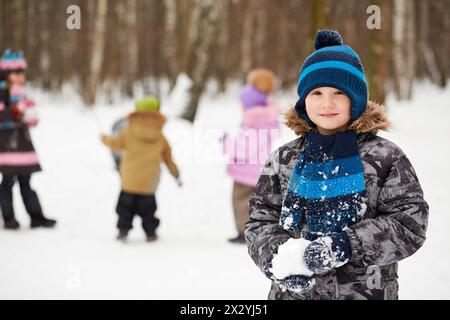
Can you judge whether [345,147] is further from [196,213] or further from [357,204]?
[196,213]

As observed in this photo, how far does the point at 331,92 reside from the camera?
6.32ft

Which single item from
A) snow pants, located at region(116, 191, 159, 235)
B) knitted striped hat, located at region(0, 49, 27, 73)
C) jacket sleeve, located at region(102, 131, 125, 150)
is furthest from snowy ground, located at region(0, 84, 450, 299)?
knitted striped hat, located at region(0, 49, 27, 73)

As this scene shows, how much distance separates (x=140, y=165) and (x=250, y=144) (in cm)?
121

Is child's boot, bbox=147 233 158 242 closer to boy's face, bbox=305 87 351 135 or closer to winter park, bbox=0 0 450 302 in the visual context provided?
winter park, bbox=0 0 450 302

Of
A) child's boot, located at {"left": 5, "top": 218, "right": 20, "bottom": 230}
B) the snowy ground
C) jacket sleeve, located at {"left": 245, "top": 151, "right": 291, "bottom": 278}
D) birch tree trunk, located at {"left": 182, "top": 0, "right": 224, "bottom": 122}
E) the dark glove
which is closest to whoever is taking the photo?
the dark glove

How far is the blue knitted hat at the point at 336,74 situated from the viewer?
1.89 meters

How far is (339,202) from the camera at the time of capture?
1850 millimetres

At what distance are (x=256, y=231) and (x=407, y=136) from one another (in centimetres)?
789

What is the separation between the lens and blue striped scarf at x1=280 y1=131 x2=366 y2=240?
6.04ft

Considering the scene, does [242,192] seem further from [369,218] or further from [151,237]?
[369,218]

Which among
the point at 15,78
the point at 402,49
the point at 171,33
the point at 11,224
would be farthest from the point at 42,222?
the point at 171,33

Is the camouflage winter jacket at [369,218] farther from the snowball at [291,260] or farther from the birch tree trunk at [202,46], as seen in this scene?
the birch tree trunk at [202,46]

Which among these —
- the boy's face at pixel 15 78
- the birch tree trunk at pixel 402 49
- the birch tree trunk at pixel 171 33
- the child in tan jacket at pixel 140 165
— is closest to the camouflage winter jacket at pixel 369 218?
the child in tan jacket at pixel 140 165
